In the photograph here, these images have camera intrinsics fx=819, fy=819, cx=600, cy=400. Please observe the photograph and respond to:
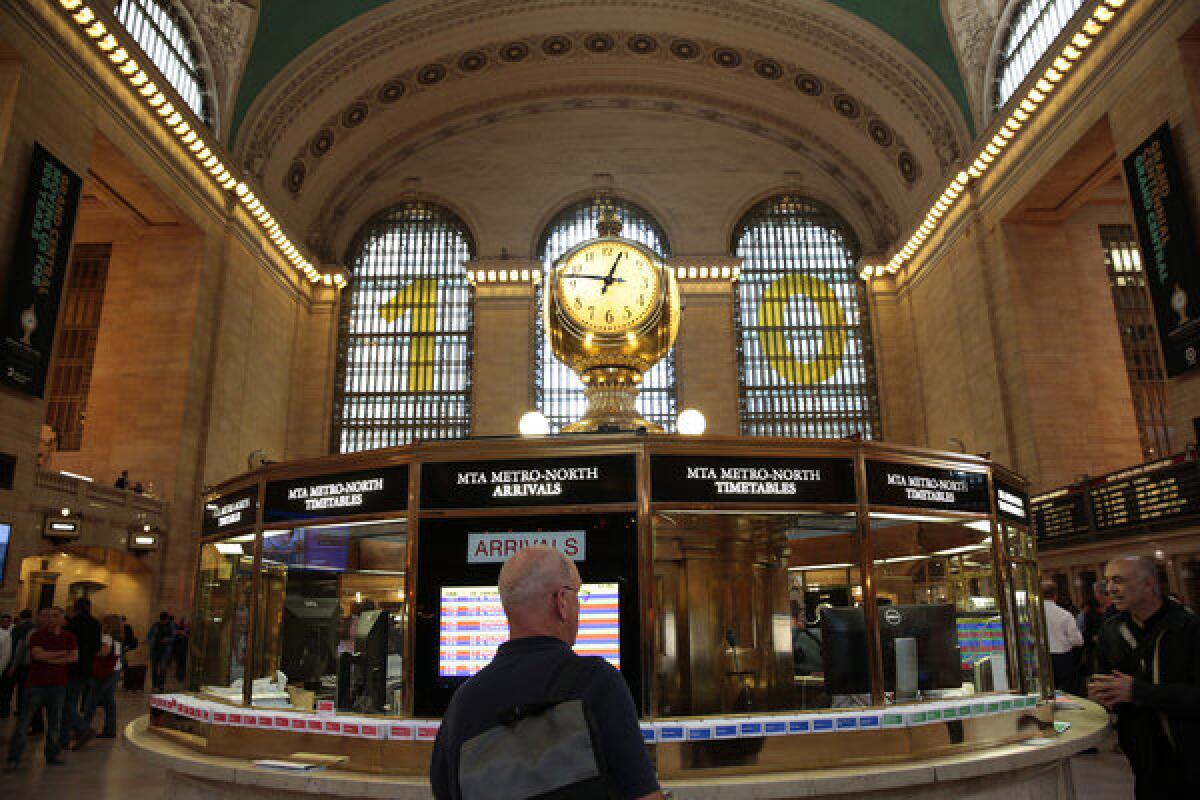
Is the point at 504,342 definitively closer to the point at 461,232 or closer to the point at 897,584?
the point at 461,232

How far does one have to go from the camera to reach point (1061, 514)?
1432 centimetres

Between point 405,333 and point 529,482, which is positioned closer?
point 529,482

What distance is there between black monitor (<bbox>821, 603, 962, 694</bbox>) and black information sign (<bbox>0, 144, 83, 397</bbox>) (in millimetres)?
12610

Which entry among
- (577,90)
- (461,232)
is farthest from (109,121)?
(577,90)

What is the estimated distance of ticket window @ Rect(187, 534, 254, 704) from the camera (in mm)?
4355

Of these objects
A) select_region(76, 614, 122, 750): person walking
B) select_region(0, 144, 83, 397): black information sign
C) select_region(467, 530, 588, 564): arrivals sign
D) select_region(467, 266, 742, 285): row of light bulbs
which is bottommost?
select_region(76, 614, 122, 750): person walking

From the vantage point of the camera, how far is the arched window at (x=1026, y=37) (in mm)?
15773

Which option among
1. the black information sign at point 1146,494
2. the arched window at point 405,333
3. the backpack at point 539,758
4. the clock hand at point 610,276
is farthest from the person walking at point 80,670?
the arched window at point 405,333

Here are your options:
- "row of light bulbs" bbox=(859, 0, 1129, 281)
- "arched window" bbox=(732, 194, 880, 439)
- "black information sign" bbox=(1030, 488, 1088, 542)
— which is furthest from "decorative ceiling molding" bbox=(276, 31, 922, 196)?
"black information sign" bbox=(1030, 488, 1088, 542)

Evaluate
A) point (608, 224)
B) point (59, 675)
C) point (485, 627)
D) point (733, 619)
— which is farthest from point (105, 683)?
point (733, 619)

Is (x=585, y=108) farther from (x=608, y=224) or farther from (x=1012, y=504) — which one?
(x=1012, y=504)

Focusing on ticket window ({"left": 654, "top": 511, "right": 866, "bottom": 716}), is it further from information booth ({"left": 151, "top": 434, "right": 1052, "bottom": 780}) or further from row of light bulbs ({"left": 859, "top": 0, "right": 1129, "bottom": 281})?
row of light bulbs ({"left": 859, "top": 0, "right": 1129, "bottom": 281})

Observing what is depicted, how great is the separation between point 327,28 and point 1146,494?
19298 mm

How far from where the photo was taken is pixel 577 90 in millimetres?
23656
